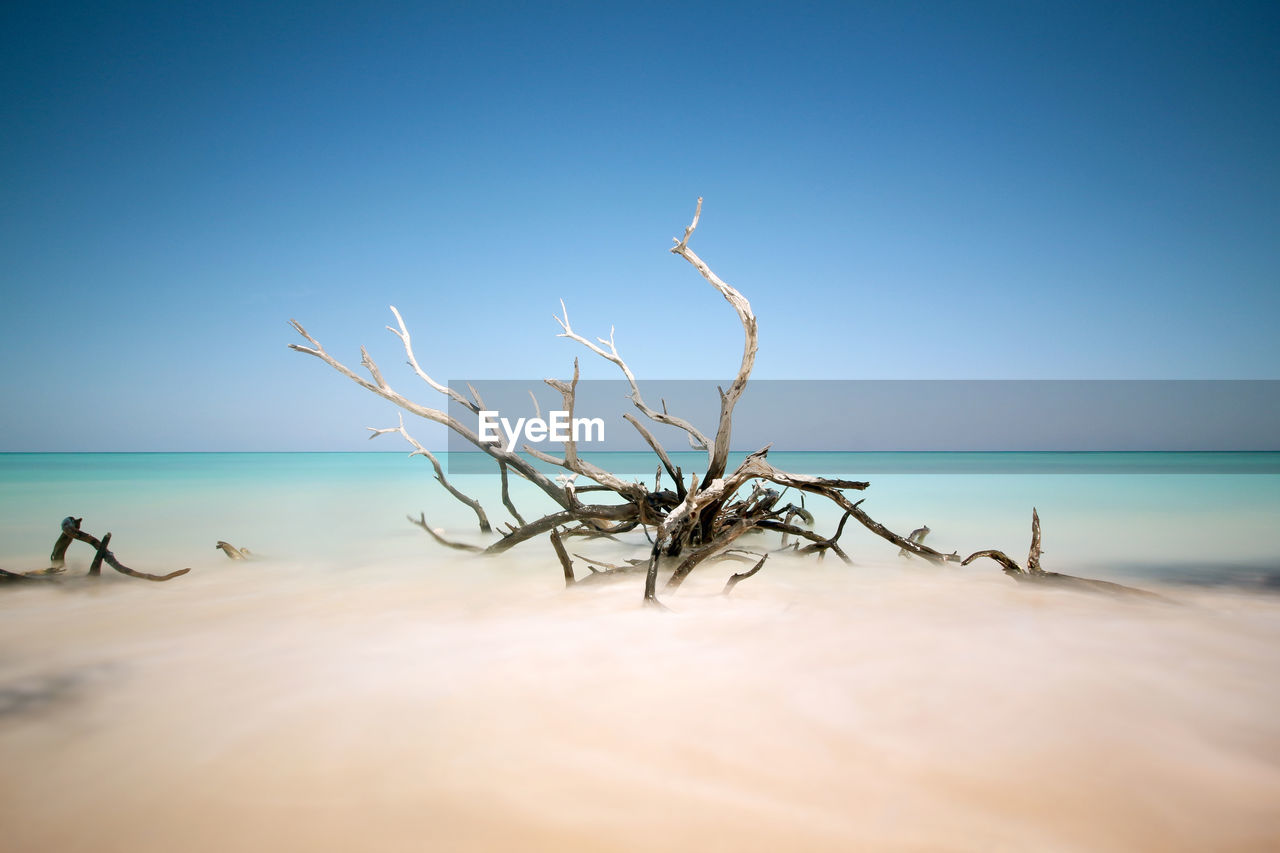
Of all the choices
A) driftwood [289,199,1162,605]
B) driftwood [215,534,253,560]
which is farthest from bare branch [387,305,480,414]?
driftwood [215,534,253,560]

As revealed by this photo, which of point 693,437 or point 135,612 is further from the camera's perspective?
point 693,437

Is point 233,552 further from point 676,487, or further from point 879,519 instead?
point 879,519

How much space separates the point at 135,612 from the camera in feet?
7.43

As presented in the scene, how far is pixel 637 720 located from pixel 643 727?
35 mm

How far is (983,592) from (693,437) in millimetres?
1749

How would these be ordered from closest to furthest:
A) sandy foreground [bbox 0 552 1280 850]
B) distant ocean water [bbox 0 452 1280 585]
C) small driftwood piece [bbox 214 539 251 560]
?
1. sandy foreground [bbox 0 552 1280 850]
2. small driftwood piece [bbox 214 539 251 560]
3. distant ocean water [bbox 0 452 1280 585]

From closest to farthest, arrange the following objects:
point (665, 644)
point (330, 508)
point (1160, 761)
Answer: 1. point (1160, 761)
2. point (665, 644)
3. point (330, 508)

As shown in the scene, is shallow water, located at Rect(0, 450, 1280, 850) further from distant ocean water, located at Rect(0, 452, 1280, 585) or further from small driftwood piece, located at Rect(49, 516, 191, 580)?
distant ocean water, located at Rect(0, 452, 1280, 585)

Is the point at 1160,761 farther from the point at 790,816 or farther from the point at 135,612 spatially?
the point at 135,612

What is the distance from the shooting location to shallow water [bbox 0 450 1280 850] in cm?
102

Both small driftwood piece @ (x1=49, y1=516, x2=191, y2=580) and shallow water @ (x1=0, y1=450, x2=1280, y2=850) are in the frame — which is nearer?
shallow water @ (x1=0, y1=450, x2=1280, y2=850)

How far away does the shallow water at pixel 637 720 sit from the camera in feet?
3.35

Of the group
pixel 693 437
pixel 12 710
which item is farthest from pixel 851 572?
pixel 12 710

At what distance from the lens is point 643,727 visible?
1336mm
